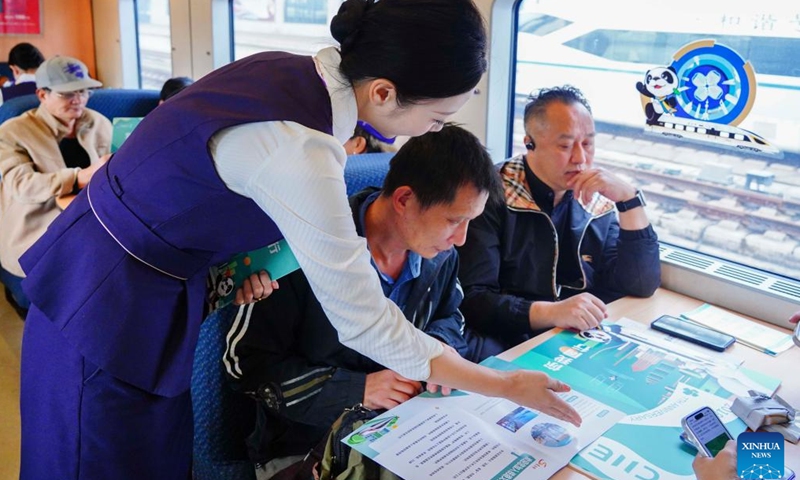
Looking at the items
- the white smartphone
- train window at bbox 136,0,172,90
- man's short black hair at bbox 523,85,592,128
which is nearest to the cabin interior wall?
train window at bbox 136,0,172,90

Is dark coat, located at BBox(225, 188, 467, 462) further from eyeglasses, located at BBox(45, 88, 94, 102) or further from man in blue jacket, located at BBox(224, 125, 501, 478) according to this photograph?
eyeglasses, located at BBox(45, 88, 94, 102)

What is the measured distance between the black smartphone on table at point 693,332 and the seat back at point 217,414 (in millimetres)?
1115

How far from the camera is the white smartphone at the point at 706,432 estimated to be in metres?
1.30

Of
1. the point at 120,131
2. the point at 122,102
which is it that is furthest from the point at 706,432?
the point at 122,102

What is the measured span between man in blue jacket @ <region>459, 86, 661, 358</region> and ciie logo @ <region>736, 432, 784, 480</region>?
3.50 ft

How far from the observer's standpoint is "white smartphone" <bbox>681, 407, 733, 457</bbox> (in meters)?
1.30

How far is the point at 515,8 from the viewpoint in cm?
267

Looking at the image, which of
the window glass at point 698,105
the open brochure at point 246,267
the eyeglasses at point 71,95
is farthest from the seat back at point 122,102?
the open brochure at point 246,267

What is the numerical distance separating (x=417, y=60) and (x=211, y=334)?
0.80 metres

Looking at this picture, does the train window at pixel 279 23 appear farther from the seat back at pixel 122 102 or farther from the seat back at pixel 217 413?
the seat back at pixel 217 413

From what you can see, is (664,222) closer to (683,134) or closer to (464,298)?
(683,134)

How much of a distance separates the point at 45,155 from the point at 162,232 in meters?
2.35

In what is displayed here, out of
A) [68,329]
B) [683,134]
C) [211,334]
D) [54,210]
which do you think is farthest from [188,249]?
[54,210]

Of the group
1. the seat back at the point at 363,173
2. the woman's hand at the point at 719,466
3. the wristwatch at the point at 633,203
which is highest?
the seat back at the point at 363,173
